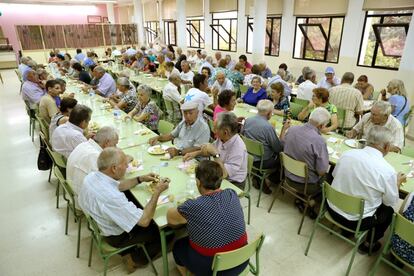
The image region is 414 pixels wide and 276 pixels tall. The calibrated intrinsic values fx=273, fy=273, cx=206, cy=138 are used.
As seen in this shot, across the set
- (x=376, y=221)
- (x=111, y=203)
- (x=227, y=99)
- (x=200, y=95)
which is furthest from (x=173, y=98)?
(x=376, y=221)

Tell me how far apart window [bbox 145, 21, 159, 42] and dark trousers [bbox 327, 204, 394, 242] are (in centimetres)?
1685

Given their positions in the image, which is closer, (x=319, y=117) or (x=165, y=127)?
(x=319, y=117)

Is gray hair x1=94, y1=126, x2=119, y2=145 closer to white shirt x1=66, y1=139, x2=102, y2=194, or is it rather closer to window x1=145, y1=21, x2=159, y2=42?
white shirt x1=66, y1=139, x2=102, y2=194

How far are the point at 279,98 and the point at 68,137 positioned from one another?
3485mm

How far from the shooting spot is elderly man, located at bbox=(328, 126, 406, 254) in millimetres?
2496

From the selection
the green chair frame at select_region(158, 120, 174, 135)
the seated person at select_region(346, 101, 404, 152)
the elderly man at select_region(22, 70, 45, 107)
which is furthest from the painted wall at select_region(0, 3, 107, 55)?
the seated person at select_region(346, 101, 404, 152)

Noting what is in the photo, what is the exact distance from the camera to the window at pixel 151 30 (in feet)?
57.1

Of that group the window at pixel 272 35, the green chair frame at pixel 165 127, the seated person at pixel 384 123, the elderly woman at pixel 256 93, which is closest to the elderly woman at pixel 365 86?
the elderly woman at pixel 256 93

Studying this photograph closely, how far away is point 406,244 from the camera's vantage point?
227cm

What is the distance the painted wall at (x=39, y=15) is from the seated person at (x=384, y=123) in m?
19.8

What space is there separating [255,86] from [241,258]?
4.13m

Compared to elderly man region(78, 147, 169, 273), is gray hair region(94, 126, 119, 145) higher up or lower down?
higher up

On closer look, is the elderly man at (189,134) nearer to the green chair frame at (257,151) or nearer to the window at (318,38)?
the green chair frame at (257,151)

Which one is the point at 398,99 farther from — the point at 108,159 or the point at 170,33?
the point at 170,33
